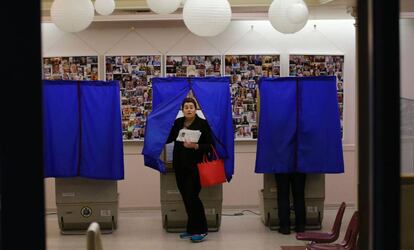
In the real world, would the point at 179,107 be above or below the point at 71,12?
below

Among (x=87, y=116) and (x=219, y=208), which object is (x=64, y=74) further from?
(x=219, y=208)

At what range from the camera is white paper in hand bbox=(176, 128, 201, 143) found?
682 centimetres

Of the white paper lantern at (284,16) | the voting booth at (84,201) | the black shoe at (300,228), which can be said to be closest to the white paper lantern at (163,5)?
the white paper lantern at (284,16)

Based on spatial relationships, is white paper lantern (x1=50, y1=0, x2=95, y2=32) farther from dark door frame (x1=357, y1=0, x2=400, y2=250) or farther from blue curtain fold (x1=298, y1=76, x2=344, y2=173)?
dark door frame (x1=357, y1=0, x2=400, y2=250)

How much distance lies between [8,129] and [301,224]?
19.5ft

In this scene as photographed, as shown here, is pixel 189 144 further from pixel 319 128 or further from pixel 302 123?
pixel 319 128

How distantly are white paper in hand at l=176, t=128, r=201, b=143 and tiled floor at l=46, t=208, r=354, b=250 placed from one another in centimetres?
114

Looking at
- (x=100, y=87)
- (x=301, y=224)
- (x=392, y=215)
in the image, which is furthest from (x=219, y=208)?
(x=392, y=215)

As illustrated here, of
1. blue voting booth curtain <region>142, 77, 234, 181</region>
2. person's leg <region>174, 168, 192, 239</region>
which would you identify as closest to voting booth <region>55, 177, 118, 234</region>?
blue voting booth curtain <region>142, 77, 234, 181</region>

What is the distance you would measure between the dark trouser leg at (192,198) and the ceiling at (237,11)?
2.32m

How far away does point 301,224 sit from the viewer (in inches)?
281

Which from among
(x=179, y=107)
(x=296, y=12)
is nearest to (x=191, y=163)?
(x=179, y=107)

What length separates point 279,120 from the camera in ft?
23.2

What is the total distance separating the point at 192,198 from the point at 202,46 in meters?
2.53
